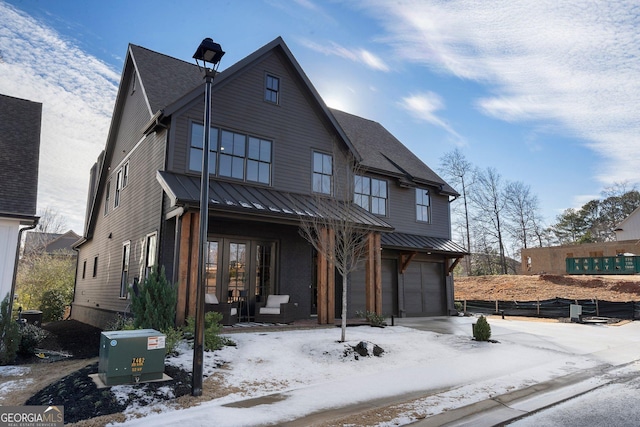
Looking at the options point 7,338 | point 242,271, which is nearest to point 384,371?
point 242,271

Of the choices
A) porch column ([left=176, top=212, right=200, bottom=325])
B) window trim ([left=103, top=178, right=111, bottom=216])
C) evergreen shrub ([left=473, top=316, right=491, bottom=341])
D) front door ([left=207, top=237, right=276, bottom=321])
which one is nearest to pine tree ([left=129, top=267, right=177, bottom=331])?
porch column ([left=176, top=212, right=200, bottom=325])

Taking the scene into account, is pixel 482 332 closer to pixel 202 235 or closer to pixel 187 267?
pixel 187 267

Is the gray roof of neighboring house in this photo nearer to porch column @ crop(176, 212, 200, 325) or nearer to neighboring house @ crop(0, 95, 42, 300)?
neighboring house @ crop(0, 95, 42, 300)

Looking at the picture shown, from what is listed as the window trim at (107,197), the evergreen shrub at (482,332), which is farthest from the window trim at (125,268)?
the evergreen shrub at (482,332)

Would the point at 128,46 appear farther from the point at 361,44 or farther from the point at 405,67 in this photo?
the point at 405,67

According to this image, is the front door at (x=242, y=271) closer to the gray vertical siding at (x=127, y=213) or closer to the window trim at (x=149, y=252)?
the window trim at (x=149, y=252)

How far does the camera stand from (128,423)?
483cm

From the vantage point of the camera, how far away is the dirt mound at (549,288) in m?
22.8

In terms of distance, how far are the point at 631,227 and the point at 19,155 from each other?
162 ft

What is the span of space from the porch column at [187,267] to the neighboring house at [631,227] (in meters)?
45.4

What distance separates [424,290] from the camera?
57.6ft

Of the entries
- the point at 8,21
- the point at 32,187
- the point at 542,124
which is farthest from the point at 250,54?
the point at 542,124

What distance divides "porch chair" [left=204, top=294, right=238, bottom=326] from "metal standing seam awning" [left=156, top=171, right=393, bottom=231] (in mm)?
2357

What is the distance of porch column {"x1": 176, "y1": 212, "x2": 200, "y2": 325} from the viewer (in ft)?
30.8
